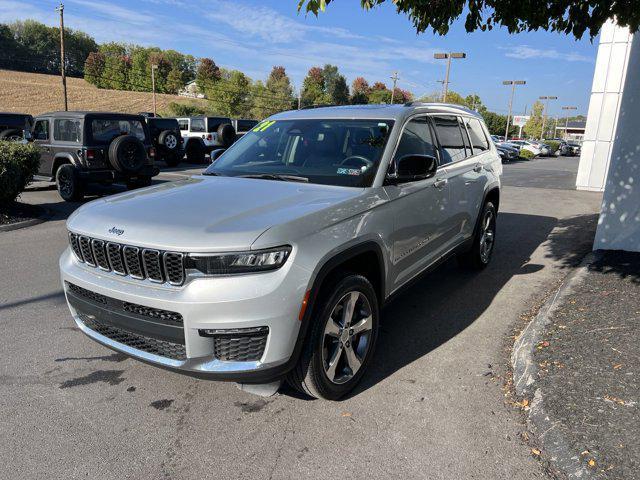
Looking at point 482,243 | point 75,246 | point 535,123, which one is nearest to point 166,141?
point 482,243

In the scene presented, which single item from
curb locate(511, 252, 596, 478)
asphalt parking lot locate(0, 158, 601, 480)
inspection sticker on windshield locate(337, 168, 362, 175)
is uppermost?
inspection sticker on windshield locate(337, 168, 362, 175)

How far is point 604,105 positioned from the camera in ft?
50.4

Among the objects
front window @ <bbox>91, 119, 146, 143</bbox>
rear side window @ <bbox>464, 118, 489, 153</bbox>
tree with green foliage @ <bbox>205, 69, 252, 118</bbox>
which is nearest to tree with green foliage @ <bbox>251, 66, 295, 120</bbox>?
tree with green foliage @ <bbox>205, 69, 252, 118</bbox>

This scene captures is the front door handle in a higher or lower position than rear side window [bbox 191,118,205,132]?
lower

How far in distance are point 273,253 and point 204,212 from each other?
0.55 metres

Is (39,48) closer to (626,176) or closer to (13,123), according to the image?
(13,123)

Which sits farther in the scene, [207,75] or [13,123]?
[207,75]

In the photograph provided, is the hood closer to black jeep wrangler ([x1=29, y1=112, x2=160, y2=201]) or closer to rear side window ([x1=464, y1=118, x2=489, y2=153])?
rear side window ([x1=464, y1=118, x2=489, y2=153])

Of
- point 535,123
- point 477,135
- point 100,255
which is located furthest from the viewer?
point 535,123

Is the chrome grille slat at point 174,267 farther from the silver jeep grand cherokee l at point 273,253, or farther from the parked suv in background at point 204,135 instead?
the parked suv in background at point 204,135

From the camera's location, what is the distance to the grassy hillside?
2338 inches

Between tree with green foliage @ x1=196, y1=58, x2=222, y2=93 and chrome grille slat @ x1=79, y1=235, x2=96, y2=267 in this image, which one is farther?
tree with green foliage @ x1=196, y1=58, x2=222, y2=93

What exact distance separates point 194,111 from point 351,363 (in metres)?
68.9

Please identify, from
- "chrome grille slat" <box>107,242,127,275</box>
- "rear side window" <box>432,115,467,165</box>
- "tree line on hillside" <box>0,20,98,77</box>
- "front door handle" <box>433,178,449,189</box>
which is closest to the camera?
"chrome grille slat" <box>107,242,127,275</box>
